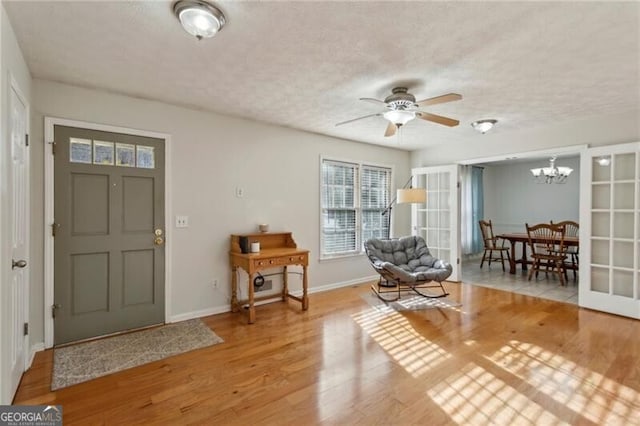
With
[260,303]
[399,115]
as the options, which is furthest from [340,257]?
[399,115]

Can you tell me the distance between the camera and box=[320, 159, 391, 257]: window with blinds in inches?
200

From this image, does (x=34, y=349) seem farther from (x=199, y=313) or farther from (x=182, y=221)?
(x=182, y=221)

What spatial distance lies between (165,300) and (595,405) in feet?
12.4

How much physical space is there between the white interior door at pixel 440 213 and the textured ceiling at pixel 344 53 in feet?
6.77

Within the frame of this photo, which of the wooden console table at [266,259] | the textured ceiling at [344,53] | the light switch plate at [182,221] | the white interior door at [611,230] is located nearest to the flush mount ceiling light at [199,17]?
the textured ceiling at [344,53]

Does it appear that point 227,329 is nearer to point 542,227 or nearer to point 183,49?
point 183,49

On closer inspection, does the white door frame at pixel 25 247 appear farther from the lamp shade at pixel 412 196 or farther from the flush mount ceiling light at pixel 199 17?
the lamp shade at pixel 412 196

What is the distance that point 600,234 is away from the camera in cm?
401

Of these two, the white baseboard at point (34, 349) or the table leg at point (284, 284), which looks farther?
the table leg at point (284, 284)

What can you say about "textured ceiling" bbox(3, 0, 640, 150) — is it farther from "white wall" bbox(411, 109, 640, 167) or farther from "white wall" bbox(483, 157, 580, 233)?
"white wall" bbox(483, 157, 580, 233)

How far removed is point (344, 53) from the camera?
2.41m

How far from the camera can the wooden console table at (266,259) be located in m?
3.62

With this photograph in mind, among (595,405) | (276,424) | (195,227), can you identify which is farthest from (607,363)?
(195,227)

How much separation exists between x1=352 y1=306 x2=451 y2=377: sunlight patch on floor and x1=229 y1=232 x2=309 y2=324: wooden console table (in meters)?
0.88
